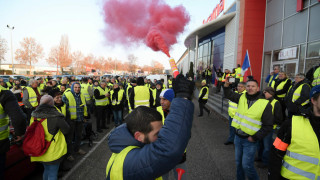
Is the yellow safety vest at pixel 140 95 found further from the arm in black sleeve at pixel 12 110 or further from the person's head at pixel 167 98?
the arm in black sleeve at pixel 12 110

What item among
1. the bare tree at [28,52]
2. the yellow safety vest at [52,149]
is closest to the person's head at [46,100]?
the yellow safety vest at [52,149]

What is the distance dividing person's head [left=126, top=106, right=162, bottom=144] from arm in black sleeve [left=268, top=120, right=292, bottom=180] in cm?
156

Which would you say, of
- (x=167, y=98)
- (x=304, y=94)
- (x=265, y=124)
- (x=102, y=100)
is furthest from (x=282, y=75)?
(x=102, y=100)

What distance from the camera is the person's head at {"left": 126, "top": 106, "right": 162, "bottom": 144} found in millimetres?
1099

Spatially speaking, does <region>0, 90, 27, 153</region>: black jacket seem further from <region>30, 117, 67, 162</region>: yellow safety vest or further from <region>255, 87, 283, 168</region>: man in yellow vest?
<region>255, 87, 283, 168</region>: man in yellow vest

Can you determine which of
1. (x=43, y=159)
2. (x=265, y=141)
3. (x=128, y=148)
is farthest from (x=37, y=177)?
(x=265, y=141)

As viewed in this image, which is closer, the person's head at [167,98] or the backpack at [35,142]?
the backpack at [35,142]

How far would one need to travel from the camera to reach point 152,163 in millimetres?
891

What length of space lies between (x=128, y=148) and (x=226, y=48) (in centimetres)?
1825

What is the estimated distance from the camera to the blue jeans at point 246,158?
9.40 feet

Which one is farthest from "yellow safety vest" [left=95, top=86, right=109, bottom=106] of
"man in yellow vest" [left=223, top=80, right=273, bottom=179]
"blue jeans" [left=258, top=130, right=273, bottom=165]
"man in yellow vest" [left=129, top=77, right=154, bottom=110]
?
"blue jeans" [left=258, top=130, right=273, bottom=165]

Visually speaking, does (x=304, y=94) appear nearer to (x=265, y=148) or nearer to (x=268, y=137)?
(x=268, y=137)

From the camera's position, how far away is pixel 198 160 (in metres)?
4.46

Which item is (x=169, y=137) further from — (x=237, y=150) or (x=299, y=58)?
(x=299, y=58)
